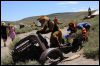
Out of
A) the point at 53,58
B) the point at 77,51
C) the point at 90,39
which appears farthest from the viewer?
the point at 90,39

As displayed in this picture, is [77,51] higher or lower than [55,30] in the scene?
lower

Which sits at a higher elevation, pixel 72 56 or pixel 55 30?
pixel 55 30

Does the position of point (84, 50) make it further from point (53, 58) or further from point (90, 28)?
point (90, 28)

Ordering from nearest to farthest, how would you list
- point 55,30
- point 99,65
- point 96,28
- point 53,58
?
point 99,65 → point 53,58 → point 55,30 → point 96,28

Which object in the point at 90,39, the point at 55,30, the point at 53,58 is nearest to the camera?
the point at 53,58

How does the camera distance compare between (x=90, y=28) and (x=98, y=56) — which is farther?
(x=90, y=28)

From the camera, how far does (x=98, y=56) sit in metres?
12.5

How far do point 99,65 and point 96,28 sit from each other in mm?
7044

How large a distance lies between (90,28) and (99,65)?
7.40 metres

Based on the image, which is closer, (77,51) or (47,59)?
(47,59)

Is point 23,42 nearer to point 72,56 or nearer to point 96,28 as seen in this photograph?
point 72,56

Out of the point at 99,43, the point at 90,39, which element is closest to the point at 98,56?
the point at 99,43

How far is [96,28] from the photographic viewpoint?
18.3 m

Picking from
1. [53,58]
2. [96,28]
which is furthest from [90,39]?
[53,58]
